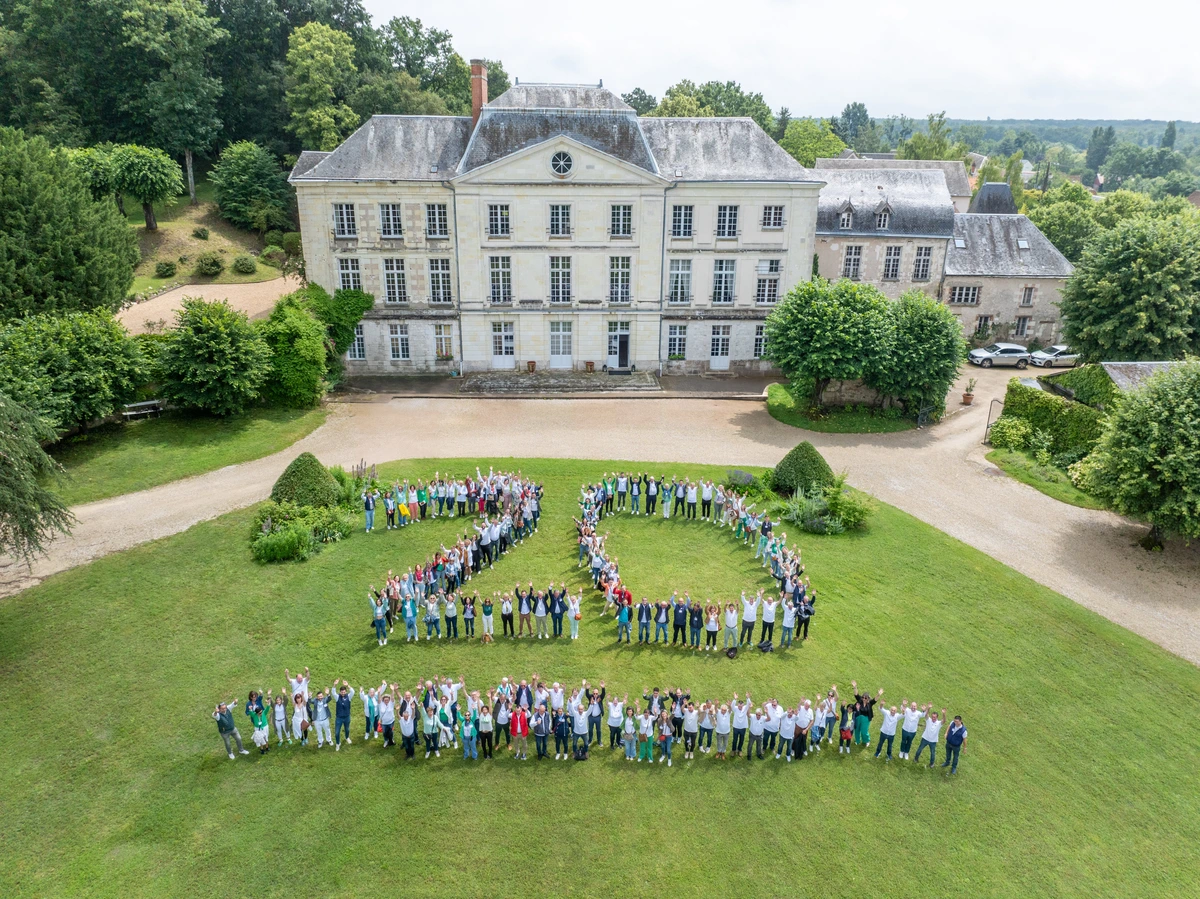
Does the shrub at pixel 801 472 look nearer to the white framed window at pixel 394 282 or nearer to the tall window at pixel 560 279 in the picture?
the tall window at pixel 560 279

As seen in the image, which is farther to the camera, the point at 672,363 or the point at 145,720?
the point at 672,363

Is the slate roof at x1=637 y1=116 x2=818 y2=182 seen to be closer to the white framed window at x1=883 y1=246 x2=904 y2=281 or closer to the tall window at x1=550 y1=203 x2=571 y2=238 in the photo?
the tall window at x1=550 y1=203 x2=571 y2=238

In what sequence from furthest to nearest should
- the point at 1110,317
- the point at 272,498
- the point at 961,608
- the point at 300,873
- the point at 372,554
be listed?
1. the point at 1110,317
2. the point at 272,498
3. the point at 372,554
4. the point at 961,608
5. the point at 300,873

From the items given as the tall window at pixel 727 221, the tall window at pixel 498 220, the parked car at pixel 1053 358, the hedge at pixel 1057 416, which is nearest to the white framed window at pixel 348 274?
the tall window at pixel 498 220

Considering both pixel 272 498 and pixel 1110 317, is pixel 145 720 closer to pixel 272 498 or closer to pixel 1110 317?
pixel 272 498

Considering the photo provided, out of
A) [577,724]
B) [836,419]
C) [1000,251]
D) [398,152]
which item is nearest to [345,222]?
[398,152]

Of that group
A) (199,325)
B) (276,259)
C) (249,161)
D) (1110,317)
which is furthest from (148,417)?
(1110,317)
